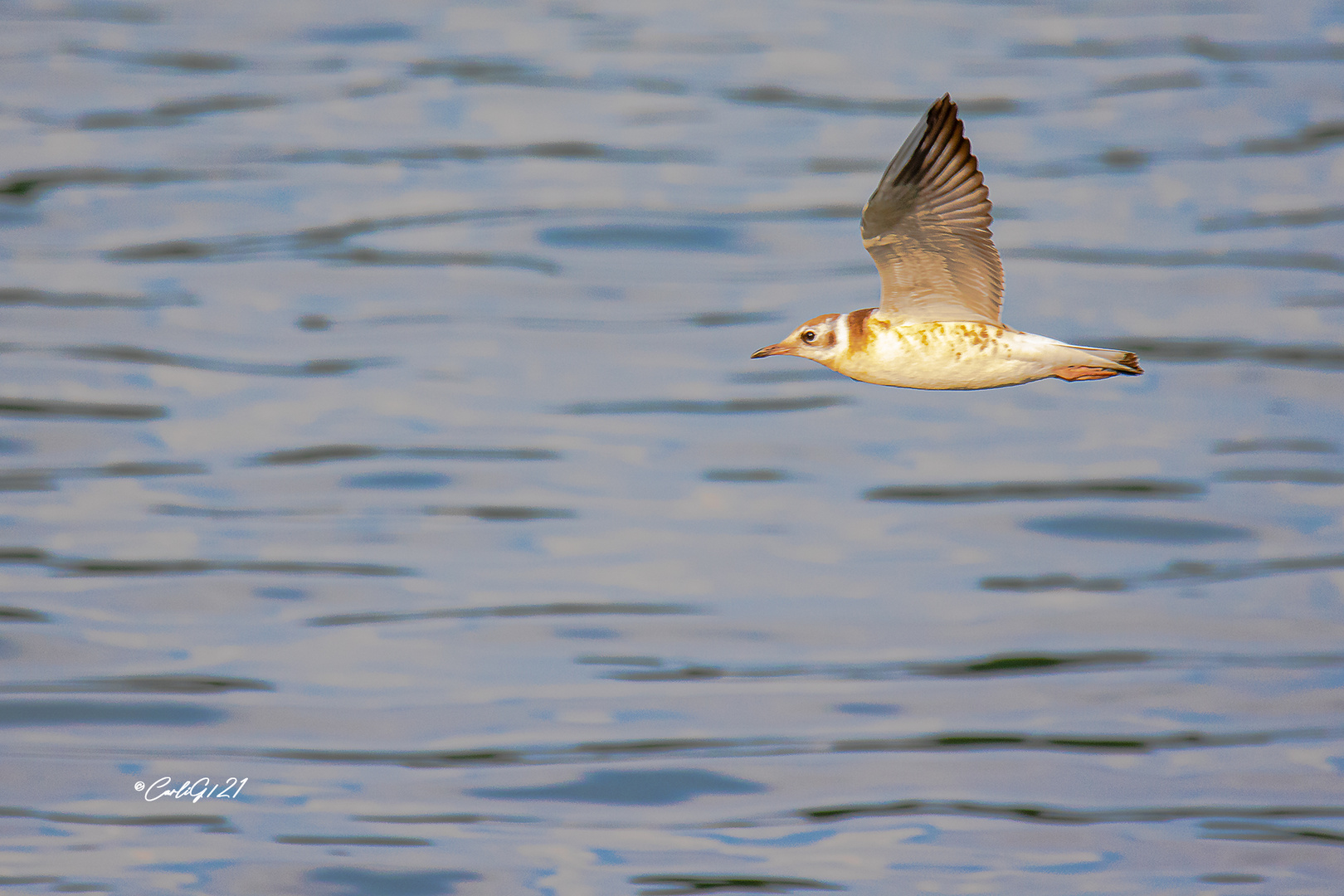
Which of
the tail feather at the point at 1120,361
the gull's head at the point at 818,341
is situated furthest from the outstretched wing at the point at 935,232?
the tail feather at the point at 1120,361

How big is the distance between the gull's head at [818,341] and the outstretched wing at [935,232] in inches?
13.8

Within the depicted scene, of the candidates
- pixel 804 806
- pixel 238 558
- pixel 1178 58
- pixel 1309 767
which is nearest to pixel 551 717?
pixel 804 806

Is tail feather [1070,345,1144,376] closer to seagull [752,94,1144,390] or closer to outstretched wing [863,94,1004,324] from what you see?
seagull [752,94,1144,390]

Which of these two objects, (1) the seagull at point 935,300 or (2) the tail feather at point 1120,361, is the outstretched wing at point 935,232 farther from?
(2) the tail feather at point 1120,361

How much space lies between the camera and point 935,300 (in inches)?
400

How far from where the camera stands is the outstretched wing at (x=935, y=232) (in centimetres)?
981

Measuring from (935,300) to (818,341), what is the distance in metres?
0.75

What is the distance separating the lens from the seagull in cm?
952

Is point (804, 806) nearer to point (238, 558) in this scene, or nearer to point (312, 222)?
point (238, 558)

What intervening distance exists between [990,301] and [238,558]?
19685 mm
